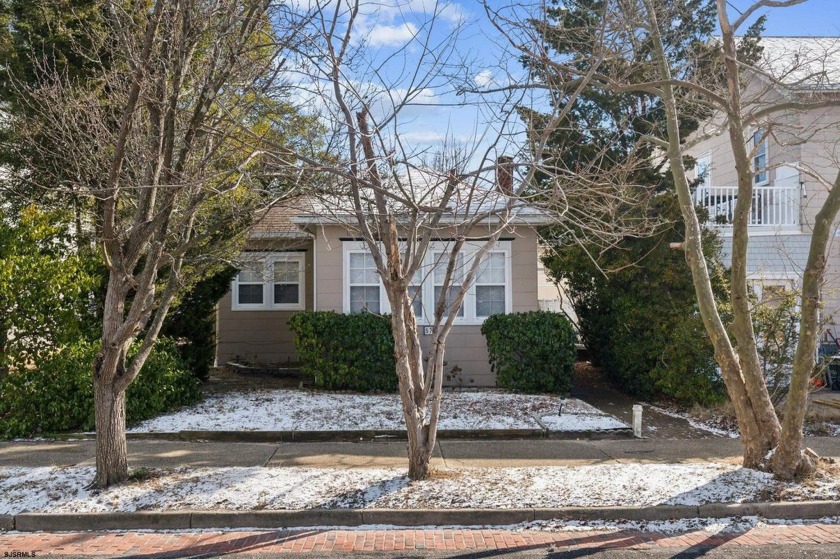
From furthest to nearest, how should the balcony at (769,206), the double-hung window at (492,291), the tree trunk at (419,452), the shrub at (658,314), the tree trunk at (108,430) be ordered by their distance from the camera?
the balcony at (769,206)
the double-hung window at (492,291)
the shrub at (658,314)
the tree trunk at (419,452)
the tree trunk at (108,430)

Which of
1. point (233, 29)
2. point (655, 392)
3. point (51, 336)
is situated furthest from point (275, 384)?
point (233, 29)

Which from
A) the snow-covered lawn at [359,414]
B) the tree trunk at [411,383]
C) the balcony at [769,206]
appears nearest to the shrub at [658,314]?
the snow-covered lawn at [359,414]

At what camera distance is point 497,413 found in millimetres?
11141

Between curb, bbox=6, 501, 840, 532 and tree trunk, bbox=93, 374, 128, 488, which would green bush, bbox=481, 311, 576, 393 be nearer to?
curb, bbox=6, 501, 840, 532

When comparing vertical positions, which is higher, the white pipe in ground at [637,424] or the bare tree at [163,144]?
the bare tree at [163,144]

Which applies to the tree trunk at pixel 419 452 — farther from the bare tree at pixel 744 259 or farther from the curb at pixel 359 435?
the bare tree at pixel 744 259

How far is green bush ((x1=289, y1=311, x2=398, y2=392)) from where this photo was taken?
1302 centimetres

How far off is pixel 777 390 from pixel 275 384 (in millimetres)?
9224

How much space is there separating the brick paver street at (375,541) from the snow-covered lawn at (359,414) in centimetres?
390

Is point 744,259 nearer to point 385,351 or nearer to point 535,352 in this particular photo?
point 535,352

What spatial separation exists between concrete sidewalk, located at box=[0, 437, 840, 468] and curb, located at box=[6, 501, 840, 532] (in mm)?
1704

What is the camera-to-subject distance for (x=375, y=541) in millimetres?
6215

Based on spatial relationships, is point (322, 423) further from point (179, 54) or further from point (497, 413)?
point (179, 54)

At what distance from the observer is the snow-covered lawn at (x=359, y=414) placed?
10453mm
